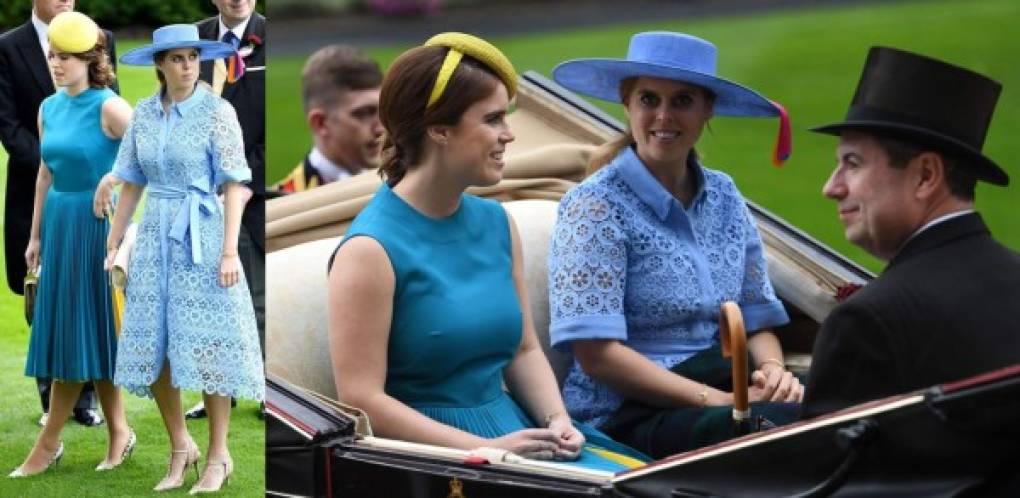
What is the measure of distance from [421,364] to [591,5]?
5.82 metres

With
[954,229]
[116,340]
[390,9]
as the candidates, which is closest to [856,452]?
[954,229]

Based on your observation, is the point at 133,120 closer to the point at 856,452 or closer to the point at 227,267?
the point at 227,267

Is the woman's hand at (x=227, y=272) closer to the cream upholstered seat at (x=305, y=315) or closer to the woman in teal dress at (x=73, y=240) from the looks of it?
the cream upholstered seat at (x=305, y=315)

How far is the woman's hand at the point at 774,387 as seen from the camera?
318 centimetres

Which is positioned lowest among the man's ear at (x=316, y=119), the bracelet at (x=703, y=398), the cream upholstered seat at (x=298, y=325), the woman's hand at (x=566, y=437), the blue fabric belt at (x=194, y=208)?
the woman's hand at (x=566, y=437)

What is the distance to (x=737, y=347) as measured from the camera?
2.63 m

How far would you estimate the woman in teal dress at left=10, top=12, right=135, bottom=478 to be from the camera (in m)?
3.12

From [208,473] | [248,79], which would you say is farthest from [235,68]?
[208,473]

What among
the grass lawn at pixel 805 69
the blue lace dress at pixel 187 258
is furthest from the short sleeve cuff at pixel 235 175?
the grass lawn at pixel 805 69

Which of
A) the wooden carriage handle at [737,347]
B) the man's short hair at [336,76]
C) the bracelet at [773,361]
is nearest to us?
Answer: the wooden carriage handle at [737,347]

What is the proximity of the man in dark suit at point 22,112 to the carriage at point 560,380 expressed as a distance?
16.3 inches

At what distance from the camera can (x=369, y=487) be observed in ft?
8.95

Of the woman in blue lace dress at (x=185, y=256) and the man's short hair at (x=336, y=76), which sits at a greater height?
the man's short hair at (x=336, y=76)

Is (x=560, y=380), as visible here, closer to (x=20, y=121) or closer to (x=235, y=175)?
(x=235, y=175)
